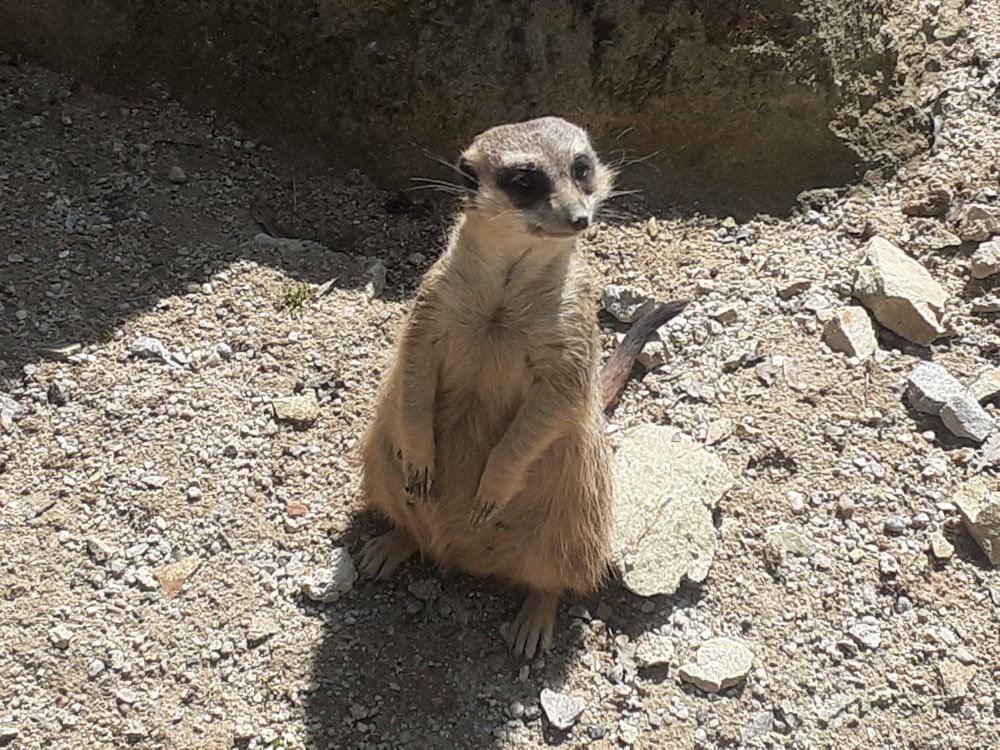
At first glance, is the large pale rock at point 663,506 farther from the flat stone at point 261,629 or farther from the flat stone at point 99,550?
the flat stone at point 99,550

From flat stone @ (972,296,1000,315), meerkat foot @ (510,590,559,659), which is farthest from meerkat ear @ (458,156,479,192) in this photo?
flat stone @ (972,296,1000,315)

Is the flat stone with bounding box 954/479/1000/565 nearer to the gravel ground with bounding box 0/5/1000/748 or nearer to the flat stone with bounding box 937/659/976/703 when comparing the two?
the gravel ground with bounding box 0/5/1000/748

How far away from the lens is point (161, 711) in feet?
7.27

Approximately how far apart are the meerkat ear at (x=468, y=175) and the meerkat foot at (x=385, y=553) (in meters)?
0.88

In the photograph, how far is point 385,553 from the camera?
98.7 inches

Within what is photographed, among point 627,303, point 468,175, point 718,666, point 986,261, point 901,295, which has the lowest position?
point 718,666

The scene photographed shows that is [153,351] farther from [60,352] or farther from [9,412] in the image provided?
[9,412]

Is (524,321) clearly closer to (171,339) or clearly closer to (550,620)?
(550,620)

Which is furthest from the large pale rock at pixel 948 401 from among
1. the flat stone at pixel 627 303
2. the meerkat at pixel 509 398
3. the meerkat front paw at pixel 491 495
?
the meerkat front paw at pixel 491 495

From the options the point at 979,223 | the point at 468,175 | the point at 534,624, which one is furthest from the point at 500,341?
the point at 979,223

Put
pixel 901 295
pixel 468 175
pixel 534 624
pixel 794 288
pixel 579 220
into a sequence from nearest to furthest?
pixel 579 220 → pixel 468 175 → pixel 534 624 → pixel 901 295 → pixel 794 288

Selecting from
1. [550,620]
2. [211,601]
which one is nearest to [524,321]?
[550,620]

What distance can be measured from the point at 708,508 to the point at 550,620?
484 millimetres

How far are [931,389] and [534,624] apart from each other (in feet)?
3.96
